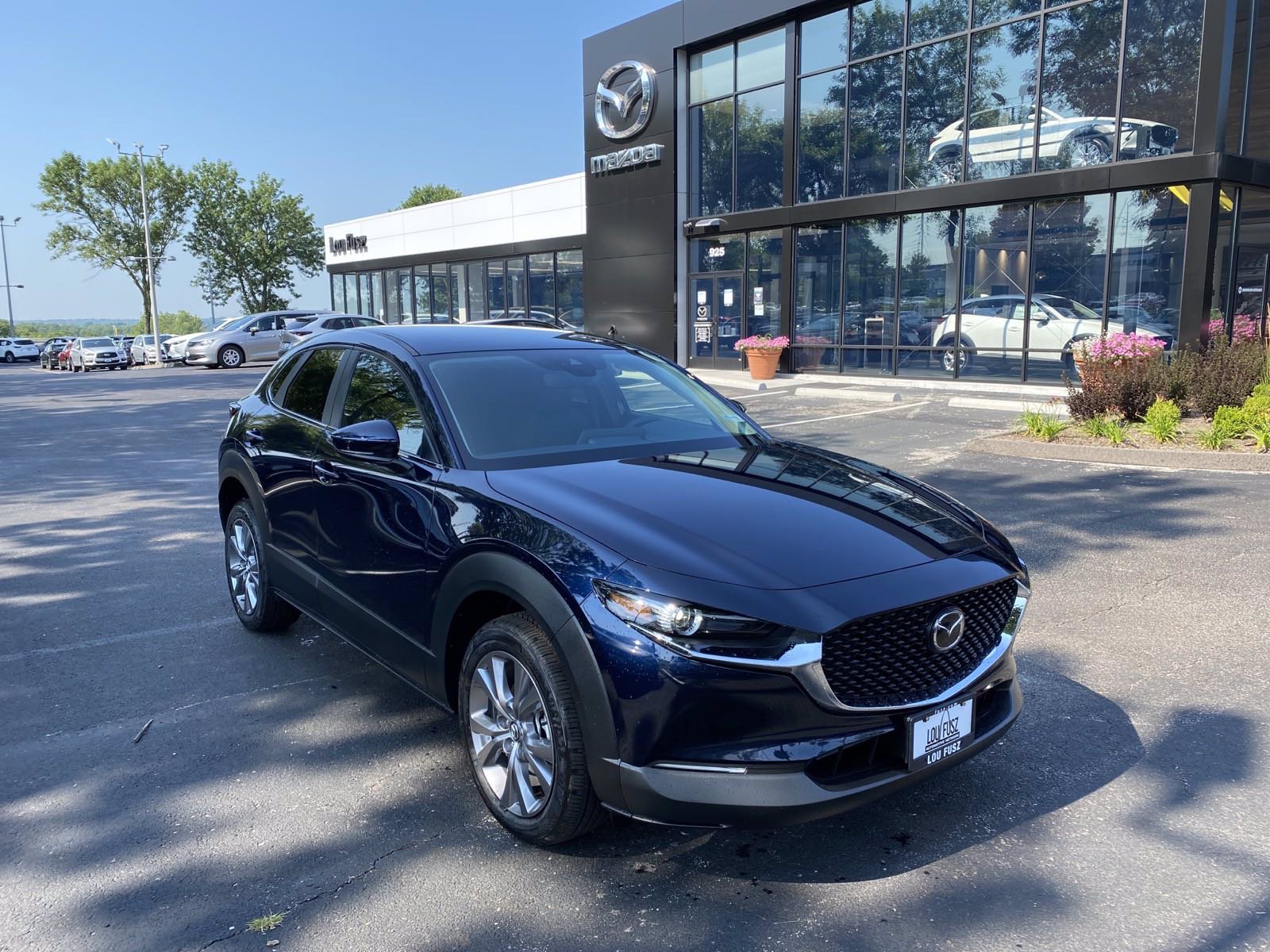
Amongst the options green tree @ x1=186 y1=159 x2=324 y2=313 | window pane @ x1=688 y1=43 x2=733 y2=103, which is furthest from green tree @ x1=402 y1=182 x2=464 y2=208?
window pane @ x1=688 y1=43 x2=733 y2=103

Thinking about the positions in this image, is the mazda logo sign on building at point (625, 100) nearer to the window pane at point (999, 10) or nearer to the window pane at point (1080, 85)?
the window pane at point (999, 10)

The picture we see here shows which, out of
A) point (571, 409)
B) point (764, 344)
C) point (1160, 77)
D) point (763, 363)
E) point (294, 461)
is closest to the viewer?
point (571, 409)

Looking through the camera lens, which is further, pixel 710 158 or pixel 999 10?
pixel 710 158

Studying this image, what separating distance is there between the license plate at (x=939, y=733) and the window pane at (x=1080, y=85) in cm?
1643

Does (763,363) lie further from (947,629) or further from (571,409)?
(947,629)

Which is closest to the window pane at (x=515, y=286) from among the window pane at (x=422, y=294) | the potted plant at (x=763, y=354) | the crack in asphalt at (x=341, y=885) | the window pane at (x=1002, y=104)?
the window pane at (x=422, y=294)

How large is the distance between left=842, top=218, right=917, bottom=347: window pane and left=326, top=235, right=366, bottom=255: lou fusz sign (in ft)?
81.0

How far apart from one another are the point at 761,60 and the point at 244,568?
67.6 ft

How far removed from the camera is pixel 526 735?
3.11 meters

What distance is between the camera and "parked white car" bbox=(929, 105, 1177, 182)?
1598cm

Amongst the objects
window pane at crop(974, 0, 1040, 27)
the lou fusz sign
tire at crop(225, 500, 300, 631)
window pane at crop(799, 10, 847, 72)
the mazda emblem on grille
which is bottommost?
tire at crop(225, 500, 300, 631)

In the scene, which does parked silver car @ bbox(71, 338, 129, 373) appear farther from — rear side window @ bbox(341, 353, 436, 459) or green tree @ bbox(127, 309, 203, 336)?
green tree @ bbox(127, 309, 203, 336)

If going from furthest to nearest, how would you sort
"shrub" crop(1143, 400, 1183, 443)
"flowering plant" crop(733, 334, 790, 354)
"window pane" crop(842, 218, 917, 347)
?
1. "flowering plant" crop(733, 334, 790, 354)
2. "window pane" crop(842, 218, 917, 347)
3. "shrub" crop(1143, 400, 1183, 443)

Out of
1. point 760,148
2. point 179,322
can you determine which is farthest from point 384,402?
point 179,322
